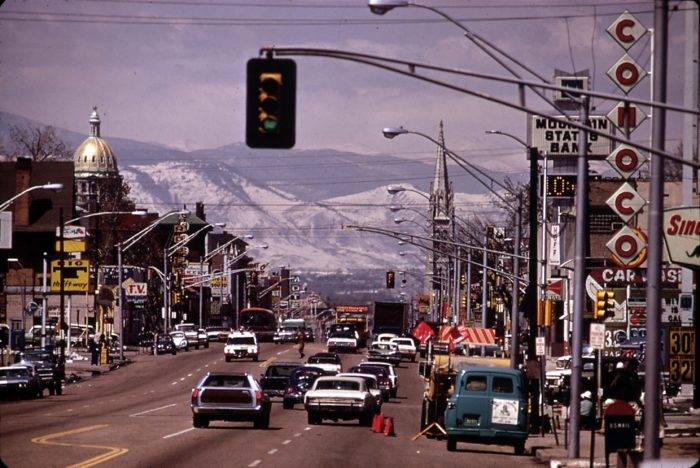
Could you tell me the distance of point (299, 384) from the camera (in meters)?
58.3

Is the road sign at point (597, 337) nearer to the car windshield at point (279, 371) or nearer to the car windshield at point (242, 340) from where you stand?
the car windshield at point (279, 371)

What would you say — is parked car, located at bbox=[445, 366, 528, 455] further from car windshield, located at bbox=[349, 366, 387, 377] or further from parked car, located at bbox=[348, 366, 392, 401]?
parked car, located at bbox=[348, 366, 392, 401]

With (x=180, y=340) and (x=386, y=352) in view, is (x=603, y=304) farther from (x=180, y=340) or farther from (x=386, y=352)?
(x=180, y=340)

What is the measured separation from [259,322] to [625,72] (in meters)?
94.6

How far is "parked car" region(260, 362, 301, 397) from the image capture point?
61.1 meters

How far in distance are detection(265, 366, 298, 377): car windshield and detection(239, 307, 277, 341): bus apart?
7963 centimetres

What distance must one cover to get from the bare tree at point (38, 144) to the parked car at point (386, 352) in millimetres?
69688

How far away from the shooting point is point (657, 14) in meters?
26.3

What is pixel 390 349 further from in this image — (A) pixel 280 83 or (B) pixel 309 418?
(A) pixel 280 83

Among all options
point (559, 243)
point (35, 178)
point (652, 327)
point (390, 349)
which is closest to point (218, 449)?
point (652, 327)

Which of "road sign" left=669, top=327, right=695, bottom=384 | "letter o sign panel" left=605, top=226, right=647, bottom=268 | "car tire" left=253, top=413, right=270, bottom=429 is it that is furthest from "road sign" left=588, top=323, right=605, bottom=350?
"letter o sign panel" left=605, top=226, right=647, bottom=268

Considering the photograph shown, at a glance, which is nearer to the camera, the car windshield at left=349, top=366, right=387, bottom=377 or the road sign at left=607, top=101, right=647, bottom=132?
the road sign at left=607, top=101, right=647, bottom=132

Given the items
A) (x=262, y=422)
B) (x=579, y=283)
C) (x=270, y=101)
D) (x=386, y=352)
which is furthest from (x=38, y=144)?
(x=270, y=101)

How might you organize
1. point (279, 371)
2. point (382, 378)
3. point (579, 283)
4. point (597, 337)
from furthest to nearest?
point (382, 378), point (279, 371), point (597, 337), point (579, 283)
